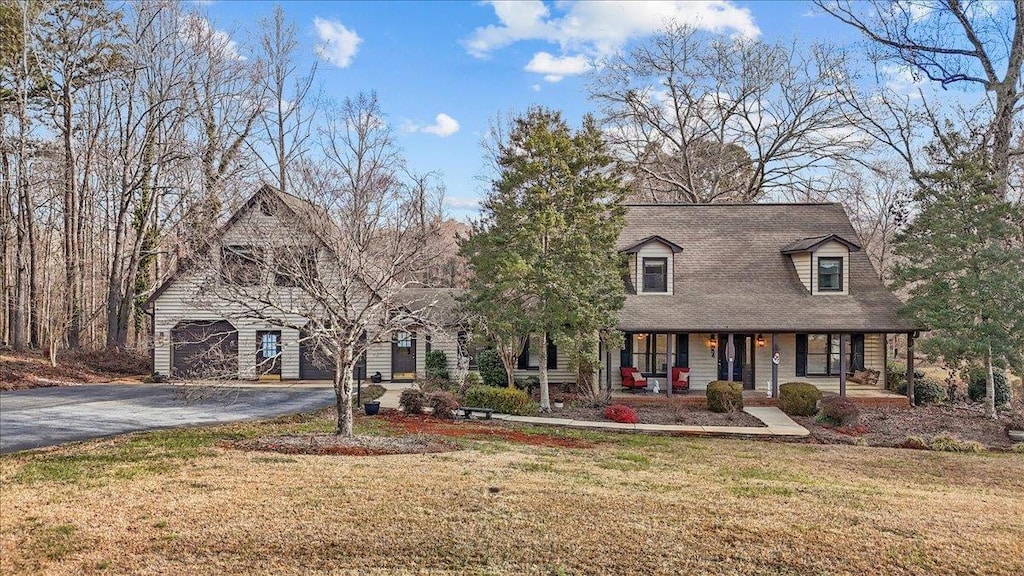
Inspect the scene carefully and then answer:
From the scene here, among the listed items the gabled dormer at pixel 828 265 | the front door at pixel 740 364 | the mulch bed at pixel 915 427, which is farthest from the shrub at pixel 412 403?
the gabled dormer at pixel 828 265

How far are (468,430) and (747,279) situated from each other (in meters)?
12.4

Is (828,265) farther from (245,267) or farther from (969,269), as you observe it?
(245,267)

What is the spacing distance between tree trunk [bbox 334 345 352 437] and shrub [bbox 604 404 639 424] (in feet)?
25.2

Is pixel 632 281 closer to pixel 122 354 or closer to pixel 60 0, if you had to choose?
pixel 122 354

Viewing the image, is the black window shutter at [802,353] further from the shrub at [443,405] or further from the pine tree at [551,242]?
the shrub at [443,405]

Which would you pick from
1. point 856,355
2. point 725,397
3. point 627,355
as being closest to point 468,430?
point 725,397

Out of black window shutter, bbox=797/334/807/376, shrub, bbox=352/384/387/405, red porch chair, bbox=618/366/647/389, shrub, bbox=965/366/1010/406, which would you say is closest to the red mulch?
shrub, bbox=352/384/387/405

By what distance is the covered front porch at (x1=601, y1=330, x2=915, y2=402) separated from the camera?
20875 mm

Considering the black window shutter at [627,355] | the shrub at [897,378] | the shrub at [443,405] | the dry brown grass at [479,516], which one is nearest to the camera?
the dry brown grass at [479,516]

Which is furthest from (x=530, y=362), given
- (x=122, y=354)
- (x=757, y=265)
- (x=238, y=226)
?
(x=122, y=354)

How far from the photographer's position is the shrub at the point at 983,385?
62.0ft

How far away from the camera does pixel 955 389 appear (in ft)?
69.7

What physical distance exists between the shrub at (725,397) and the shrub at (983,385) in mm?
7414

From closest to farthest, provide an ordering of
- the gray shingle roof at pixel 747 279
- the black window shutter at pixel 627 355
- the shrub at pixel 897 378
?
the gray shingle roof at pixel 747 279 < the shrub at pixel 897 378 < the black window shutter at pixel 627 355
